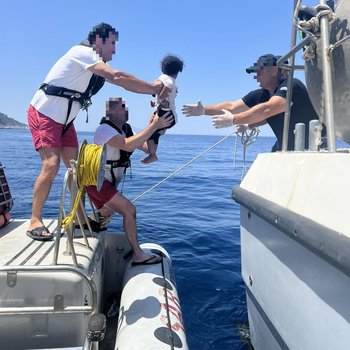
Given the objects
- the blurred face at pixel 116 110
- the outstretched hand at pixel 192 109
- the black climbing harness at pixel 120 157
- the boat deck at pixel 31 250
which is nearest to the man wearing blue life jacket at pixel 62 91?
the boat deck at pixel 31 250

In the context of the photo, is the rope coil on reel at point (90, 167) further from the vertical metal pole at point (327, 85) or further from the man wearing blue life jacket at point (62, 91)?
the vertical metal pole at point (327, 85)

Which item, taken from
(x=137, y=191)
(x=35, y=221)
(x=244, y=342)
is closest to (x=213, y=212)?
(x=137, y=191)

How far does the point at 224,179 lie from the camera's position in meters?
15.2

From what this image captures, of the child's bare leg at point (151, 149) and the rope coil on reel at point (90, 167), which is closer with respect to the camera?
the rope coil on reel at point (90, 167)

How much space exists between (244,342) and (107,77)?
2.79m

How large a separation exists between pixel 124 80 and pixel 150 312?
1969mm

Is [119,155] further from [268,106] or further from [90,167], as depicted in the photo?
[268,106]

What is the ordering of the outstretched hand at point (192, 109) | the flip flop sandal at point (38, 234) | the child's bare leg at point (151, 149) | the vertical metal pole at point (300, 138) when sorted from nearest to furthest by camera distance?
the vertical metal pole at point (300, 138) → the flip flop sandal at point (38, 234) → the outstretched hand at point (192, 109) → the child's bare leg at point (151, 149)

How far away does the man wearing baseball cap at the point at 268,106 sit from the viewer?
3.59m

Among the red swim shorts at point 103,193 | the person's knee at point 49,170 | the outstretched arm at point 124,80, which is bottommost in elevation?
the red swim shorts at point 103,193

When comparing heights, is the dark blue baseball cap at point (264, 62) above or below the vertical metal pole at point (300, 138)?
above

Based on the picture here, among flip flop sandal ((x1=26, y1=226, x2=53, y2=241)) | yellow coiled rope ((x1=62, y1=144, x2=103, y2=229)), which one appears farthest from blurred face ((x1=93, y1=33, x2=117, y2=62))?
flip flop sandal ((x1=26, y1=226, x2=53, y2=241))

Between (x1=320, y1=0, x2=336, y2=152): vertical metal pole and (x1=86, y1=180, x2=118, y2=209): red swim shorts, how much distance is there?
2.11 metres

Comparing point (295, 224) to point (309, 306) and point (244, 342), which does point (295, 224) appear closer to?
point (309, 306)
